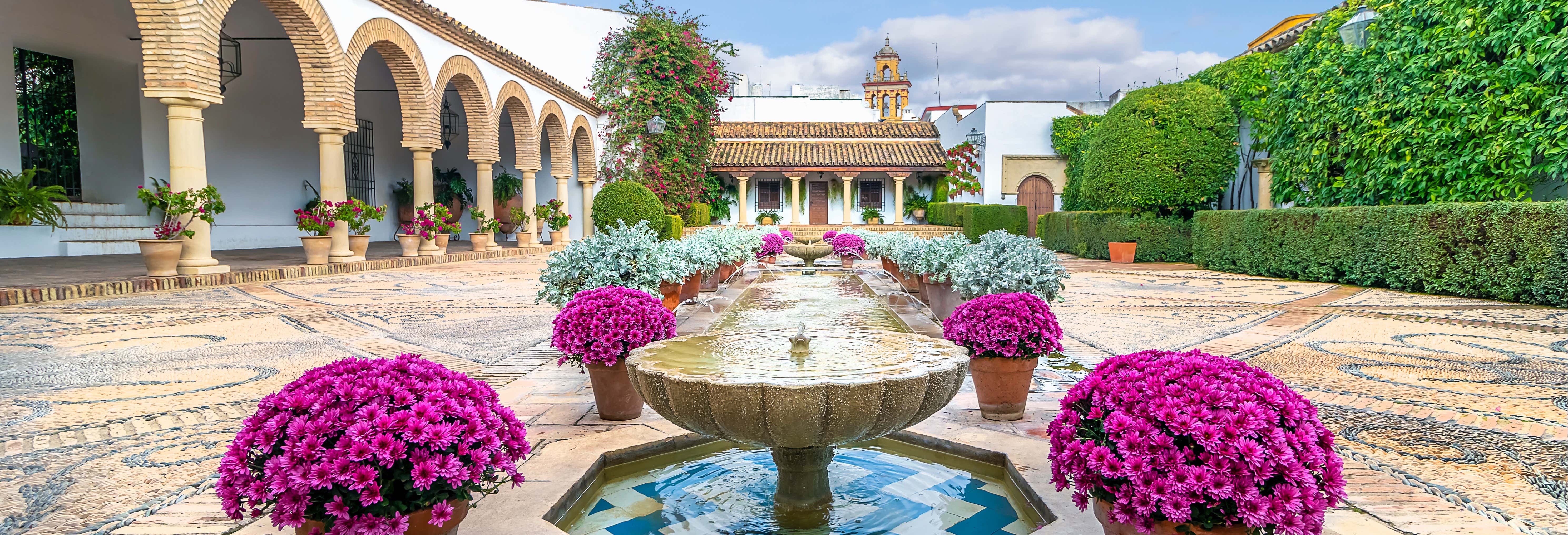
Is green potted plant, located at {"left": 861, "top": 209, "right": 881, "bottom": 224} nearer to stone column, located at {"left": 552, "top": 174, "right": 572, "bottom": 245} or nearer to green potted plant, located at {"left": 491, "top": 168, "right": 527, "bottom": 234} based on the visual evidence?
A: stone column, located at {"left": 552, "top": 174, "right": 572, "bottom": 245}

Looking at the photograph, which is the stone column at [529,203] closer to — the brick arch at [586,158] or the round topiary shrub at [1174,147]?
the brick arch at [586,158]

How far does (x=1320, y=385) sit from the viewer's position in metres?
3.92

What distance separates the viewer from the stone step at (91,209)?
10836mm

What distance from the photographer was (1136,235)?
14.3 m

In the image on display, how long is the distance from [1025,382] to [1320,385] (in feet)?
6.41

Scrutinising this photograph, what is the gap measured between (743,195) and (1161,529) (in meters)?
23.5

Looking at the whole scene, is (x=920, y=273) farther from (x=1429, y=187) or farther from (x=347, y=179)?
(x=347, y=179)

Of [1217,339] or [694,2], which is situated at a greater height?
[694,2]

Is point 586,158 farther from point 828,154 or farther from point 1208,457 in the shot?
point 1208,457

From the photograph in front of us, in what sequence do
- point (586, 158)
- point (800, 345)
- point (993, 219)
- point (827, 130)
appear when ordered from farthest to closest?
point (827, 130) → point (586, 158) → point (993, 219) → point (800, 345)

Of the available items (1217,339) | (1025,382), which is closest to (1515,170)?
(1217,339)

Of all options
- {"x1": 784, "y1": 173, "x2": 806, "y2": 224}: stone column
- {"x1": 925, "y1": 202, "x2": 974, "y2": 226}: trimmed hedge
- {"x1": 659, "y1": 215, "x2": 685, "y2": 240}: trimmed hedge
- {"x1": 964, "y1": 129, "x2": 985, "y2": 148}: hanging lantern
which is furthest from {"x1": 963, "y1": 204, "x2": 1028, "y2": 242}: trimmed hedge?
{"x1": 659, "y1": 215, "x2": 685, "y2": 240}: trimmed hedge

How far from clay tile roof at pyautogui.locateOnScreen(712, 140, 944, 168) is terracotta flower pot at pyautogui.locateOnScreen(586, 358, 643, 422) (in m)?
21.6

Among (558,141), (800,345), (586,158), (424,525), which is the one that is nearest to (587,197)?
(586,158)
